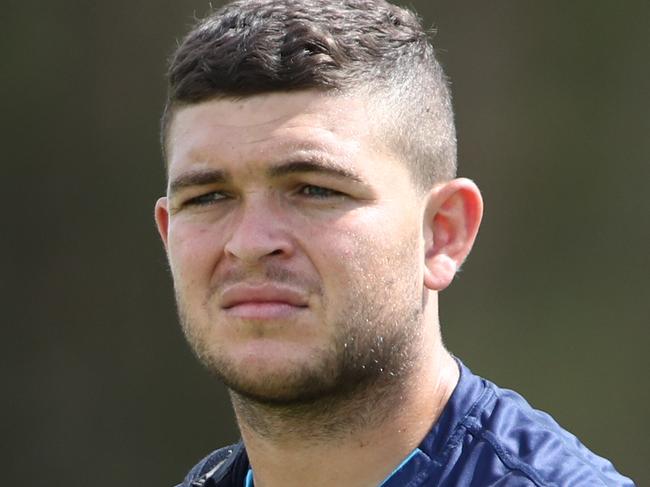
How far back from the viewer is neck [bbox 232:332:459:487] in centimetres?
253

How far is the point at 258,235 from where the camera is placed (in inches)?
93.8

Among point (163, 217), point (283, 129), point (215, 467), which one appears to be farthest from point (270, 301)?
point (215, 467)

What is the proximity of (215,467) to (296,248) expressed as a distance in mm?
792

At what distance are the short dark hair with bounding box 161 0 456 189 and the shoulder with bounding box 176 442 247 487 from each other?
0.77 metres

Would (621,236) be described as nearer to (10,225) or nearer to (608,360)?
(608,360)

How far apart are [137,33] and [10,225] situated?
1163 mm

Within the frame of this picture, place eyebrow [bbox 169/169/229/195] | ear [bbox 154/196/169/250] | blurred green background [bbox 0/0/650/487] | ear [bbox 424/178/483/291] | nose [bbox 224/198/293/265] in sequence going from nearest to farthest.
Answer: nose [bbox 224/198/293/265], eyebrow [bbox 169/169/229/195], ear [bbox 424/178/483/291], ear [bbox 154/196/169/250], blurred green background [bbox 0/0/650/487]

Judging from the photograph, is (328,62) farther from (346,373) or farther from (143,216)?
(143,216)

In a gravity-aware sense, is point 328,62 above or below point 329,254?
above

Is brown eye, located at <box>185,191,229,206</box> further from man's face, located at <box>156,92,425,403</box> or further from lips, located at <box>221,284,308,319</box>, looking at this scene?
lips, located at <box>221,284,308,319</box>

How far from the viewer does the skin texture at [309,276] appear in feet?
7.84

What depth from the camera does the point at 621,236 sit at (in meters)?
5.77

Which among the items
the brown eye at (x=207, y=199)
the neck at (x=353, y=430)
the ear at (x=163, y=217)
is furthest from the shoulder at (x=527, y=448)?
the ear at (x=163, y=217)

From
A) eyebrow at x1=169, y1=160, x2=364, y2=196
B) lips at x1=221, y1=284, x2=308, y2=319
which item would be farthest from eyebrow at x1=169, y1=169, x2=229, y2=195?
lips at x1=221, y1=284, x2=308, y2=319
